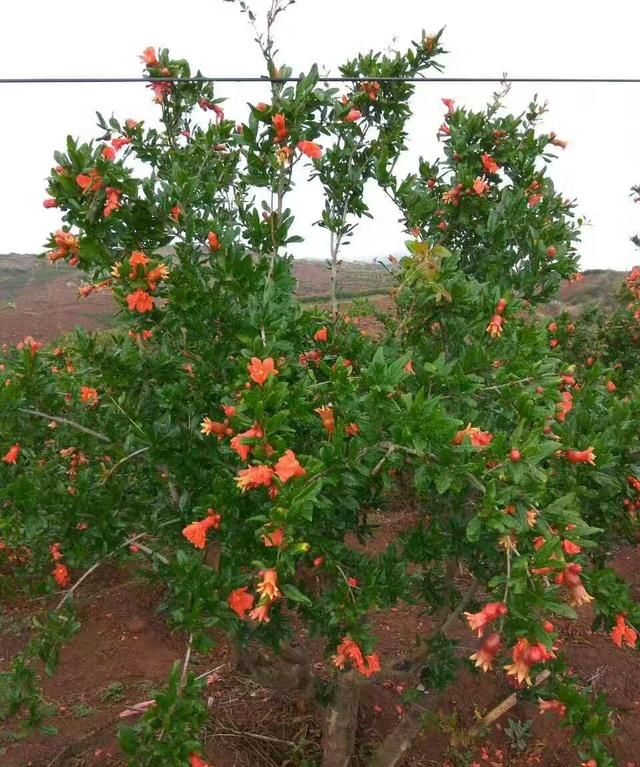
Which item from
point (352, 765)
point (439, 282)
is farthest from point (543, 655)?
point (352, 765)

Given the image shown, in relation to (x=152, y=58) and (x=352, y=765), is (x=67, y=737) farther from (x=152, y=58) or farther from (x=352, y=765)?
(x=152, y=58)

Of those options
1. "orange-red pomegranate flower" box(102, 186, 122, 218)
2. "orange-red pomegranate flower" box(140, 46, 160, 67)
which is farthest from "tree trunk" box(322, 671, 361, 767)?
"orange-red pomegranate flower" box(140, 46, 160, 67)

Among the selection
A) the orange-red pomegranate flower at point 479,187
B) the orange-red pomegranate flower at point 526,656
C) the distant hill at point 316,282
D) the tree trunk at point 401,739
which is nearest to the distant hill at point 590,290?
the distant hill at point 316,282

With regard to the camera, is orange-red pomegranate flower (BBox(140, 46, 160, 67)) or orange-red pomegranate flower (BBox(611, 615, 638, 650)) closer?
orange-red pomegranate flower (BBox(611, 615, 638, 650))

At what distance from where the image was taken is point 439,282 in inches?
78.5

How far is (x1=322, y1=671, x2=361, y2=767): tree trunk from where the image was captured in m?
2.75

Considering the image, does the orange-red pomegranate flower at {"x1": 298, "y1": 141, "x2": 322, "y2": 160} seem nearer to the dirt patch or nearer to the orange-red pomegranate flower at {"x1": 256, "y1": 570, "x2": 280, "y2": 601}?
the orange-red pomegranate flower at {"x1": 256, "y1": 570, "x2": 280, "y2": 601}

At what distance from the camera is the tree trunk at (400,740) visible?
9.18 feet

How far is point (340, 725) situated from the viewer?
2779 millimetres

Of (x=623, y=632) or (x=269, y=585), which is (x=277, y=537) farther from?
(x=623, y=632)

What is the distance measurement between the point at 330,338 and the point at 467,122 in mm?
1228

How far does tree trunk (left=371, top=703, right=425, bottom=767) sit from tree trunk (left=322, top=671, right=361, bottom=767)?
6.3 inches

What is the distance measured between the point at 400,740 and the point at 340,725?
30 centimetres

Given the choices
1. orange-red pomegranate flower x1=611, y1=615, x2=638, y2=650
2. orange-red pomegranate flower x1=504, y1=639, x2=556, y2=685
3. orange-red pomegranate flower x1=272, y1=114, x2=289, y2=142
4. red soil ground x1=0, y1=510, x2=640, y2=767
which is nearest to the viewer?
orange-red pomegranate flower x1=504, y1=639, x2=556, y2=685
